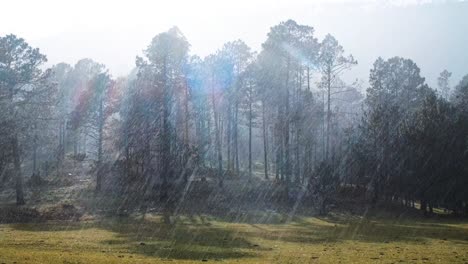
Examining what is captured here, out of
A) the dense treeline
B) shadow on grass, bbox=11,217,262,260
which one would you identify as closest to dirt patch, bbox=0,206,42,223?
shadow on grass, bbox=11,217,262,260

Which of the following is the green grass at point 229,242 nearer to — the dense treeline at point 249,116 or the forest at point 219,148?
the forest at point 219,148

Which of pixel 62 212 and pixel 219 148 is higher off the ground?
pixel 219 148

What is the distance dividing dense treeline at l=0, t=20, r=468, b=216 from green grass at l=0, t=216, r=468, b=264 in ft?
32.0

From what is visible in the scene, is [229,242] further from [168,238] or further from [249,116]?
[249,116]

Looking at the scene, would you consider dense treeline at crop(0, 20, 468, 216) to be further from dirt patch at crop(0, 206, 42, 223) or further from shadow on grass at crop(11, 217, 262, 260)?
shadow on grass at crop(11, 217, 262, 260)

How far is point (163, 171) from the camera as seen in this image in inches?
2037

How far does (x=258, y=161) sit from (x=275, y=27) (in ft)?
168

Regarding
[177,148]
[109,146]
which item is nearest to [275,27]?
[177,148]

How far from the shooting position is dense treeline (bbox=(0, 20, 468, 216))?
49062mm

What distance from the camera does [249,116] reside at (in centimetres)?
6506

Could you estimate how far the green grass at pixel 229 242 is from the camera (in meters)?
23.6

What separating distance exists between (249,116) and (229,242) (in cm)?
3638

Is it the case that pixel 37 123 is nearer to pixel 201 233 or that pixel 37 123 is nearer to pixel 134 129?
pixel 134 129

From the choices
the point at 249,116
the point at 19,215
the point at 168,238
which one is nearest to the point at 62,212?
the point at 19,215
